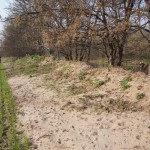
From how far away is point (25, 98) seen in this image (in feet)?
39.0

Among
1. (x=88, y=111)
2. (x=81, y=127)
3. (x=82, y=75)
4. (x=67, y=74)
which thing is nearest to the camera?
(x=81, y=127)

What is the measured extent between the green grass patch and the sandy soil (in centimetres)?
25

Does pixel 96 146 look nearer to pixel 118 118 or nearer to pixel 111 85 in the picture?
pixel 118 118

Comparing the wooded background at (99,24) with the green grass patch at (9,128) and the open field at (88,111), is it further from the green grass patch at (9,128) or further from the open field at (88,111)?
the green grass patch at (9,128)

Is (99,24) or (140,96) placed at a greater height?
(99,24)

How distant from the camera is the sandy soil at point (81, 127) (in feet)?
23.0

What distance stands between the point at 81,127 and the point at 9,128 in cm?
210

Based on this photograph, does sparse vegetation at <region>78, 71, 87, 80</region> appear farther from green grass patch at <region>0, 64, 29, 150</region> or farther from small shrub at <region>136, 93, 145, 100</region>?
small shrub at <region>136, 93, 145, 100</region>

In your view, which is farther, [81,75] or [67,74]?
[67,74]

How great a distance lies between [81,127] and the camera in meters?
8.13

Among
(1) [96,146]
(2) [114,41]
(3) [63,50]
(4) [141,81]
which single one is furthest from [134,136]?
(3) [63,50]

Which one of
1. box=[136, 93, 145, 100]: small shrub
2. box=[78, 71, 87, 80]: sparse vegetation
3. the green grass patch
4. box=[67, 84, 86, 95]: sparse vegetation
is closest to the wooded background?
box=[78, 71, 87, 80]: sparse vegetation

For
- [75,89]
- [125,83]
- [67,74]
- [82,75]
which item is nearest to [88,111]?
[125,83]

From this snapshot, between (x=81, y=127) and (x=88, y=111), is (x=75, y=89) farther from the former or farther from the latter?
(x=81, y=127)
